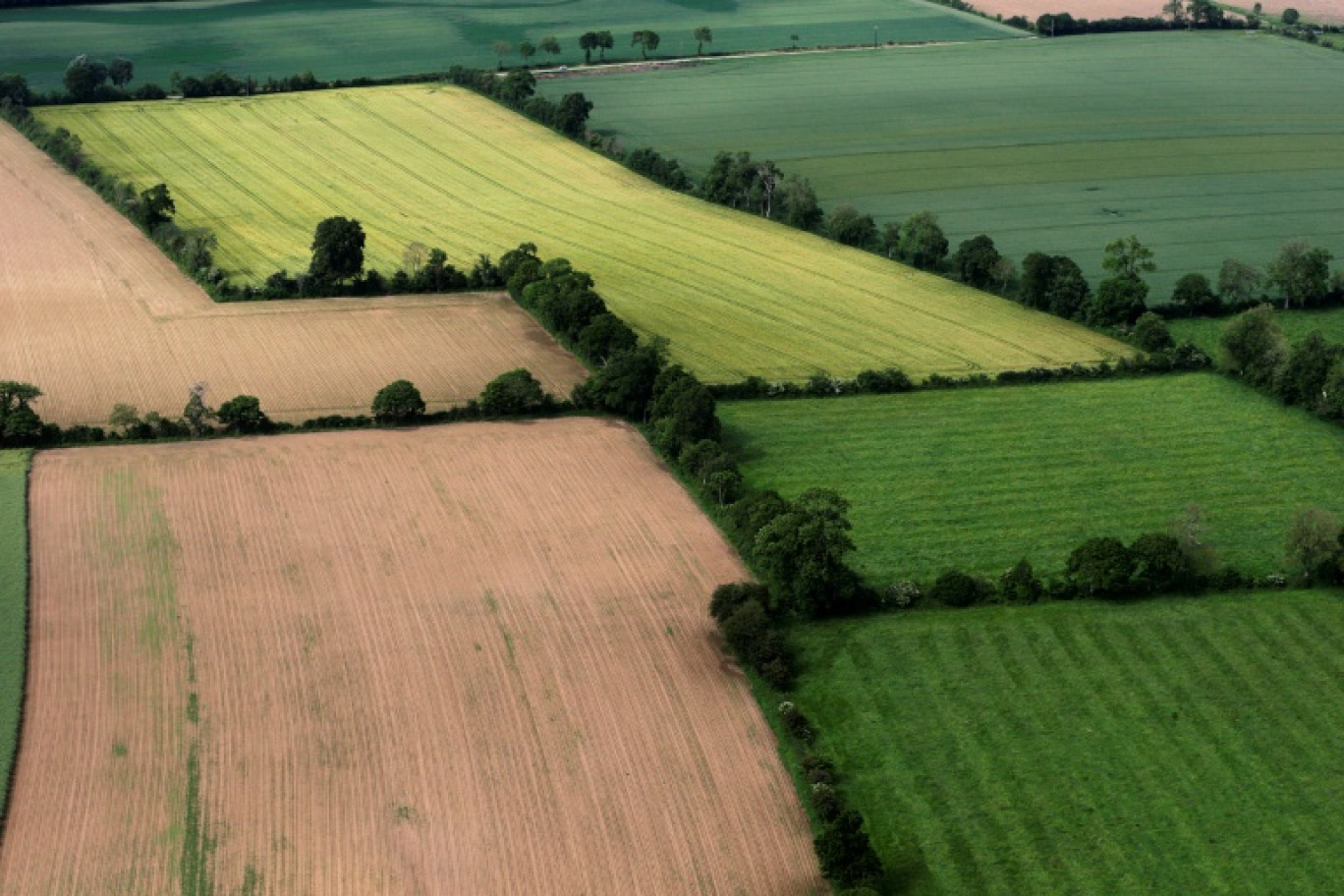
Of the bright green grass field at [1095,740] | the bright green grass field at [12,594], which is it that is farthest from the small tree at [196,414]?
the bright green grass field at [1095,740]

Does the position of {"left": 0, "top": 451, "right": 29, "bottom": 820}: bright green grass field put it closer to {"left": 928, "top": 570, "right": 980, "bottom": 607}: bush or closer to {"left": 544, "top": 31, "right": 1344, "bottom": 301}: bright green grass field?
{"left": 928, "top": 570, "right": 980, "bottom": 607}: bush

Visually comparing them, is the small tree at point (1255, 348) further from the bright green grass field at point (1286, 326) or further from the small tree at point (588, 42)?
the small tree at point (588, 42)

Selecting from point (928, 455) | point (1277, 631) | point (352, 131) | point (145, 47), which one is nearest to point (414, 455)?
point (928, 455)

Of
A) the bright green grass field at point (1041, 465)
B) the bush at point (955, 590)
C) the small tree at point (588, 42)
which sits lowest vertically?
the bush at point (955, 590)

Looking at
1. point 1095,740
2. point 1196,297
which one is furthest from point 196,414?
point 1196,297

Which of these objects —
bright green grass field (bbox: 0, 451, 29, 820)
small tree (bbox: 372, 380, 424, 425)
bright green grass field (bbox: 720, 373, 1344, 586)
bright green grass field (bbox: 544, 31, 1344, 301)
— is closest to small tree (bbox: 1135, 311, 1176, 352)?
bright green grass field (bbox: 720, 373, 1344, 586)
